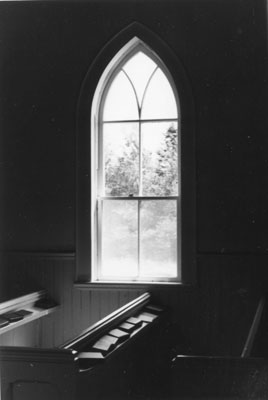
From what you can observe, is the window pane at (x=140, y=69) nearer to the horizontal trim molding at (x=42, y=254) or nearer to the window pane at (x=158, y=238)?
the window pane at (x=158, y=238)

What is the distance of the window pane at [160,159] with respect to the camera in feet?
14.1

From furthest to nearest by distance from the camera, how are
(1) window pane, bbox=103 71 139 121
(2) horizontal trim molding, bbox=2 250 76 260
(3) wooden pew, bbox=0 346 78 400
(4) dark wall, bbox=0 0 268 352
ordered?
(1) window pane, bbox=103 71 139 121
(2) horizontal trim molding, bbox=2 250 76 260
(4) dark wall, bbox=0 0 268 352
(3) wooden pew, bbox=0 346 78 400

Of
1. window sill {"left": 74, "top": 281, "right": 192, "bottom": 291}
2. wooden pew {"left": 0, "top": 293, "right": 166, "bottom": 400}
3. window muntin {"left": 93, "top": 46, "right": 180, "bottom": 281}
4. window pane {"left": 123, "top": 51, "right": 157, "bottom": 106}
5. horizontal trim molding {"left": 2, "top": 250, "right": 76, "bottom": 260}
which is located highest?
window pane {"left": 123, "top": 51, "right": 157, "bottom": 106}

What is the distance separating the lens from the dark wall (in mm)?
3977

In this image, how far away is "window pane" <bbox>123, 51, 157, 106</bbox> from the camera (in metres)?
4.29

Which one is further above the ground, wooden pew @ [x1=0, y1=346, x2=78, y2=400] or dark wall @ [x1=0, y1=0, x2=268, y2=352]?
dark wall @ [x1=0, y1=0, x2=268, y2=352]

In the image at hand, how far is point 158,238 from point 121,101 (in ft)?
4.47

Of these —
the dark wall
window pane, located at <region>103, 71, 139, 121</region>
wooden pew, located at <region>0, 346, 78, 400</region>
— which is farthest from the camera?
window pane, located at <region>103, 71, 139, 121</region>

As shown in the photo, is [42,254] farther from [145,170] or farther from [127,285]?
[145,170]

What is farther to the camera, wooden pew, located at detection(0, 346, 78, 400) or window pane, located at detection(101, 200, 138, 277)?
window pane, located at detection(101, 200, 138, 277)

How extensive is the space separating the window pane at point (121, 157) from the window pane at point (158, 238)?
0.27 meters

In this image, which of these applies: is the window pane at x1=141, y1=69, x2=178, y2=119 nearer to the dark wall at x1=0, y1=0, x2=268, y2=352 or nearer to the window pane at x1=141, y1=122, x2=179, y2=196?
the window pane at x1=141, y1=122, x2=179, y2=196

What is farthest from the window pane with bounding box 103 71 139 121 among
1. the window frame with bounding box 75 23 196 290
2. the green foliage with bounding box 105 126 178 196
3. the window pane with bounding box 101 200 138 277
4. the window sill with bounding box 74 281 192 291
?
the window sill with bounding box 74 281 192 291

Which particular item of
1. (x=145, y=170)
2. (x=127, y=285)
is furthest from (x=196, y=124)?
(x=127, y=285)
